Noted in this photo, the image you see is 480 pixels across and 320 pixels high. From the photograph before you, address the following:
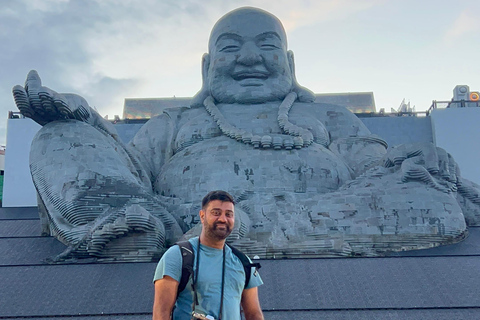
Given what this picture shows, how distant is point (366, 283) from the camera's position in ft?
16.1

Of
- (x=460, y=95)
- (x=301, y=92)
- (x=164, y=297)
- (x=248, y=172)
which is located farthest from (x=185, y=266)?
(x=460, y=95)

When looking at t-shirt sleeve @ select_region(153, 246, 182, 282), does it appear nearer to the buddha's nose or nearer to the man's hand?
the man's hand

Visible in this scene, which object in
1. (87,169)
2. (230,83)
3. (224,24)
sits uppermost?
(224,24)

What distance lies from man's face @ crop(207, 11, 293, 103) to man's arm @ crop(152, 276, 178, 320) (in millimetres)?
6133

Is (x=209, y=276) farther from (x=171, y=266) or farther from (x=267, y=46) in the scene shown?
(x=267, y=46)

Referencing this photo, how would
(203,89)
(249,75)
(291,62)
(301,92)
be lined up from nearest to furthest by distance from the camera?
(249,75) < (301,92) < (203,89) < (291,62)

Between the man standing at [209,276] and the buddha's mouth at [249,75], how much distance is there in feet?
19.5

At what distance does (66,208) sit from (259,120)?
125 inches

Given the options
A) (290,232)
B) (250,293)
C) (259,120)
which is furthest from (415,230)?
(250,293)

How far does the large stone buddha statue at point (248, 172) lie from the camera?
5.93 meters

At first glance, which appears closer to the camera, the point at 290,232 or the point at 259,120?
the point at 290,232

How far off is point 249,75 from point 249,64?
21 centimetres

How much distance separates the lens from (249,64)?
8.43m

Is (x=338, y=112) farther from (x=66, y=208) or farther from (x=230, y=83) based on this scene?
(x=66, y=208)
